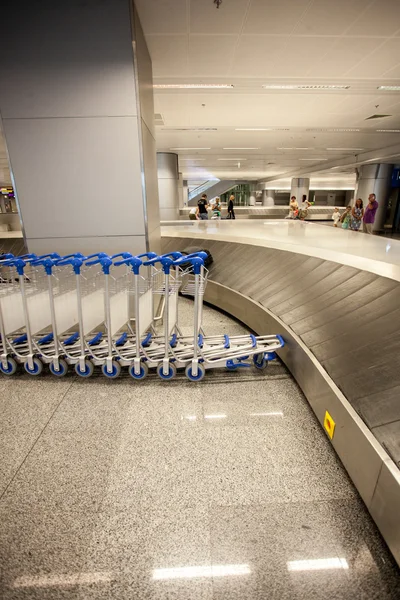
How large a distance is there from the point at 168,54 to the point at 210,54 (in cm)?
71

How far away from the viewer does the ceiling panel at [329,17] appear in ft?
12.1

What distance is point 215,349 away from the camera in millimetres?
3254

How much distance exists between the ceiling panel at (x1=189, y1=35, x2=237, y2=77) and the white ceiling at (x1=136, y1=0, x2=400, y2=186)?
0.02 m

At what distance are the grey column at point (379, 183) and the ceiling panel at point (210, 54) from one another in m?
14.6

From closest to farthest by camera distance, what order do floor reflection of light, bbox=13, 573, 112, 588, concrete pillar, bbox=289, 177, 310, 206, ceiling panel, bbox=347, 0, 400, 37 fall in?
floor reflection of light, bbox=13, 573, 112, 588 → ceiling panel, bbox=347, 0, 400, 37 → concrete pillar, bbox=289, 177, 310, 206

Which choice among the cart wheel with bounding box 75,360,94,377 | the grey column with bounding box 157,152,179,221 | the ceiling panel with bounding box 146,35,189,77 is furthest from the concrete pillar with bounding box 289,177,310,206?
the cart wheel with bounding box 75,360,94,377

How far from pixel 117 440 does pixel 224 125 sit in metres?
10.5

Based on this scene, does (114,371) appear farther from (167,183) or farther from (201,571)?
(167,183)

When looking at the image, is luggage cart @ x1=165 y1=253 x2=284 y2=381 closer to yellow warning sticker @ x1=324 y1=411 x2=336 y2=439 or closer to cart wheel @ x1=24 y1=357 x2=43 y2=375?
yellow warning sticker @ x1=324 y1=411 x2=336 y2=439

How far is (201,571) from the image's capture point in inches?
58.9

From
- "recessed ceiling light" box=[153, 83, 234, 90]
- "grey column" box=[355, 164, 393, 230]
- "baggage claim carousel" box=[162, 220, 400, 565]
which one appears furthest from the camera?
"grey column" box=[355, 164, 393, 230]

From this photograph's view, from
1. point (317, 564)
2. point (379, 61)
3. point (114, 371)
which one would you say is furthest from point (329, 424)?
point (379, 61)

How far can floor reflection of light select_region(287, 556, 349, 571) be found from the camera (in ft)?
4.92

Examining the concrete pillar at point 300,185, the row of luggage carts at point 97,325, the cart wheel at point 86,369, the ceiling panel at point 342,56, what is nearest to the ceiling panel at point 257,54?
the ceiling panel at point 342,56
